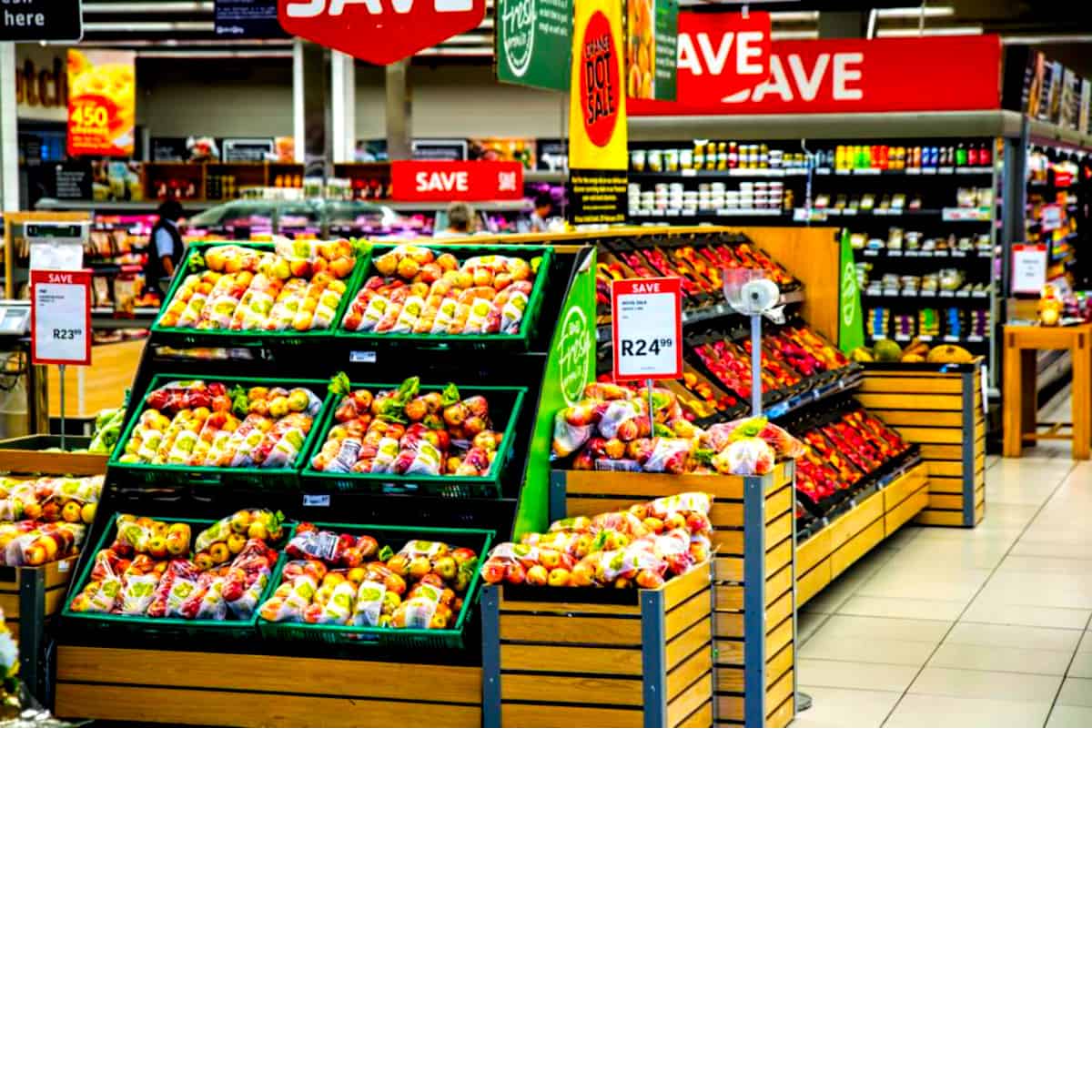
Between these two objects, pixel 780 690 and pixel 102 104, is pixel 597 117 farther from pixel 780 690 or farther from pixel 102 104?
pixel 102 104

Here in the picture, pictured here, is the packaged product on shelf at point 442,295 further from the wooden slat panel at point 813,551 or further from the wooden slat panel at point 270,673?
the wooden slat panel at point 813,551

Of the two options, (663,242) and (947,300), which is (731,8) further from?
(663,242)

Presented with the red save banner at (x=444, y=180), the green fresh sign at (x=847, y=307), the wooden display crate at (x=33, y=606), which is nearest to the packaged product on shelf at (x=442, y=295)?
the wooden display crate at (x=33, y=606)

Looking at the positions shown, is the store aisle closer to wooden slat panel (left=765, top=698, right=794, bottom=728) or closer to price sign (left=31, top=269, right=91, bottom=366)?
wooden slat panel (left=765, top=698, right=794, bottom=728)

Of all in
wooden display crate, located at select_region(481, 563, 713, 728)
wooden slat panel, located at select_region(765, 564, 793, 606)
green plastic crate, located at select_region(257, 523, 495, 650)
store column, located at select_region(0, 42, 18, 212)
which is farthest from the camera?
store column, located at select_region(0, 42, 18, 212)

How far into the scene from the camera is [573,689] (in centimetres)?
412

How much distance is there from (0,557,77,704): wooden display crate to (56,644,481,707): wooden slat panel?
2.6 inches

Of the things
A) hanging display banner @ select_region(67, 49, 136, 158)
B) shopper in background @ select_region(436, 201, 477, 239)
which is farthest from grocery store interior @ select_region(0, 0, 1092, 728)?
hanging display banner @ select_region(67, 49, 136, 158)

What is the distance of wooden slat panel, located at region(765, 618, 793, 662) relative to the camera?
4758 mm

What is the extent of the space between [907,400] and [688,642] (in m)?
4.64

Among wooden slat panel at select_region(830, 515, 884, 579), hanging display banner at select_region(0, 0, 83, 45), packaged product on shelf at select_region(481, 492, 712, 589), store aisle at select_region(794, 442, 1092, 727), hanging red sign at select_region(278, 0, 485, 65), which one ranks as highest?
hanging display banner at select_region(0, 0, 83, 45)

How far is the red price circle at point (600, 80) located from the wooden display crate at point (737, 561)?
7.54 ft
